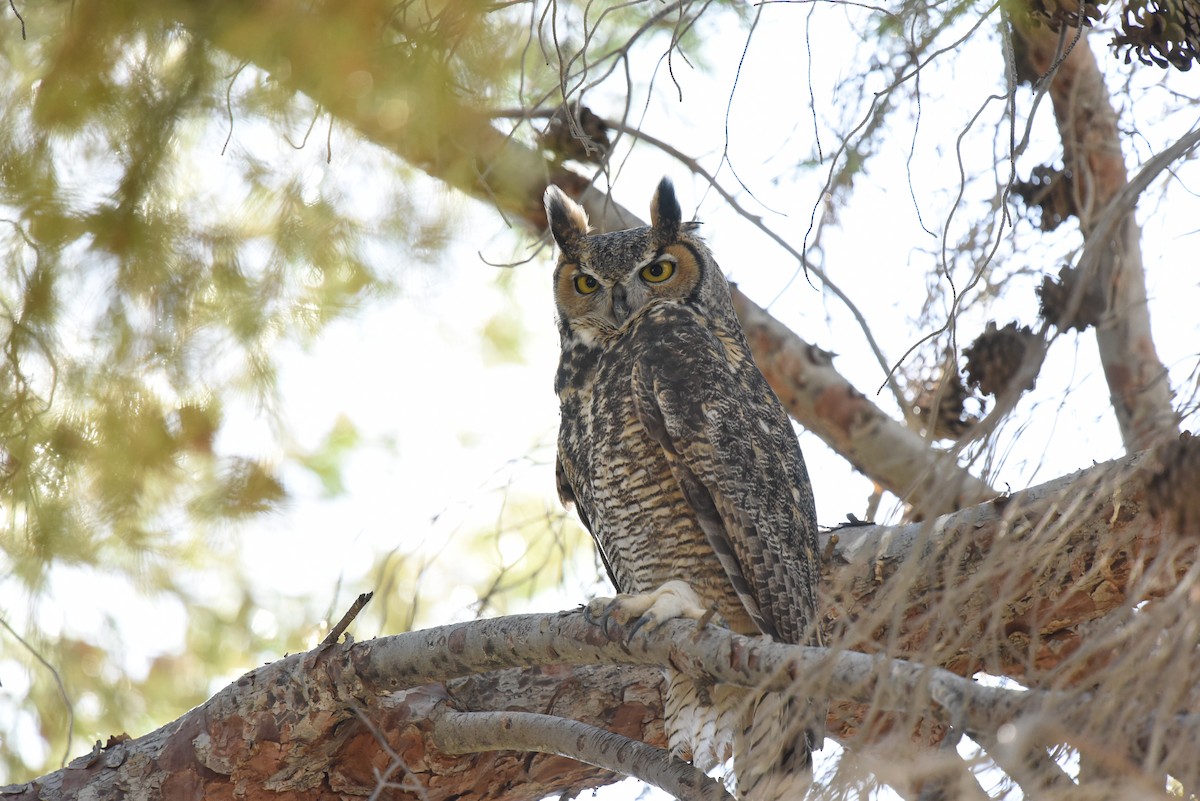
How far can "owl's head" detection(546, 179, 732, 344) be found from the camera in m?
2.75

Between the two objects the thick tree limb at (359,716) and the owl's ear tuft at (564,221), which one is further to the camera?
the owl's ear tuft at (564,221)

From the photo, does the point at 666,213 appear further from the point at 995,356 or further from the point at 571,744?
the point at 571,744

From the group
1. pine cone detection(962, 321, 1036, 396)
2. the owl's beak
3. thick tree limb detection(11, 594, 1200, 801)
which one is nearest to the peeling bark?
thick tree limb detection(11, 594, 1200, 801)

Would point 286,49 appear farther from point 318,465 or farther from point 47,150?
point 318,465

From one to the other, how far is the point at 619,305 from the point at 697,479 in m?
0.59

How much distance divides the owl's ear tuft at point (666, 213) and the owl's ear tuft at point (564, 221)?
8.2 inches

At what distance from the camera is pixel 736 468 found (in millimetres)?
2318

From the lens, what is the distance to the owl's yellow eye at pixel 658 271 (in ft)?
9.13

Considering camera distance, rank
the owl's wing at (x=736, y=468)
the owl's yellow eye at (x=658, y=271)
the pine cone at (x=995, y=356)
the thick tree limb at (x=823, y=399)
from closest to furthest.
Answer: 1. the pine cone at (x=995, y=356)
2. the owl's wing at (x=736, y=468)
3. the owl's yellow eye at (x=658, y=271)
4. the thick tree limb at (x=823, y=399)

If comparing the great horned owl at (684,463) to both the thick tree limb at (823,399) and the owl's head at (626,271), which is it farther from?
the thick tree limb at (823,399)

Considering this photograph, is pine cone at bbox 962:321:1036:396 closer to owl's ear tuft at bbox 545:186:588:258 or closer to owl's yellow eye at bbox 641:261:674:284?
owl's yellow eye at bbox 641:261:674:284

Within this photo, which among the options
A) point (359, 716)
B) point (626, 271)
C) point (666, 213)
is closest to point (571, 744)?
point (359, 716)

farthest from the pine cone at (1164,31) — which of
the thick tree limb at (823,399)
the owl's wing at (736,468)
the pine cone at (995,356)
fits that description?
the thick tree limb at (823,399)

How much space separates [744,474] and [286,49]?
1288mm
